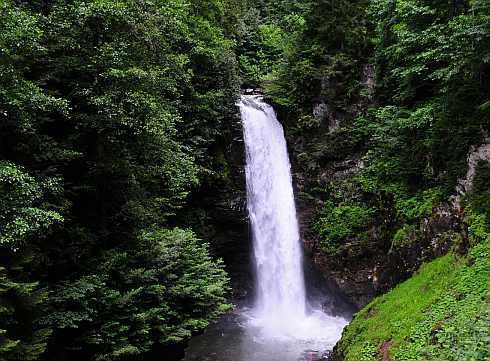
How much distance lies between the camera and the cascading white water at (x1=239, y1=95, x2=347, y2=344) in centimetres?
1656

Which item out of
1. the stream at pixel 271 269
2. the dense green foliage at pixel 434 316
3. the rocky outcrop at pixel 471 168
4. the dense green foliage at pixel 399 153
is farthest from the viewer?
the stream at pixel 271 269

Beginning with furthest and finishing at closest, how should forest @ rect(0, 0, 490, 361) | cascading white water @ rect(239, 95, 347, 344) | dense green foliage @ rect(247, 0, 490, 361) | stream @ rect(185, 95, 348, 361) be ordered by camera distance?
1. cascading white water @ rect(239, 95, 347, 344)
2. stream @ rect(185, 95, 348, 361)
3. dense green foliage @ rect(247, 0, 490, 361)
4. forest @ rect(0, 0, 490, 361)

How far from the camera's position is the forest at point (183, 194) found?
752 centimetres

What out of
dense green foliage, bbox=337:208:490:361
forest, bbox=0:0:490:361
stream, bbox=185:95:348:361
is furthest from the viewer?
stream, bbox=185:95:348:361

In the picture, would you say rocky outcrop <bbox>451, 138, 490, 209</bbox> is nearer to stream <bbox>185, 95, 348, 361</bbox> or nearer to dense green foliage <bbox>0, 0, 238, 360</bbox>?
stream <bbox>185, 95, 348, 361</bbox>

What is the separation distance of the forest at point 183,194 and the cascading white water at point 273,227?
0.61 metres

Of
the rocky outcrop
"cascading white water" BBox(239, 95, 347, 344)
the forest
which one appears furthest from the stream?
the rocky outcrop

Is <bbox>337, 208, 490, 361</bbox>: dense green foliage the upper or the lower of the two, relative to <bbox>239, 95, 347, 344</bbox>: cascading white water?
lower

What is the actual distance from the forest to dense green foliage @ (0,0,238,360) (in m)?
0.04

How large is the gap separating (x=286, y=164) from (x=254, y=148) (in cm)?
156

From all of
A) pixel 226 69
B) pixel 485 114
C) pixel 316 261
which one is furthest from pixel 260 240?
pixel 485 114

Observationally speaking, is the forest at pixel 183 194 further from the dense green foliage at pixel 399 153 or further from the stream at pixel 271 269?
the stream at pixel 271 269

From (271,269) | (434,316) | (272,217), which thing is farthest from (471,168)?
(271,269)

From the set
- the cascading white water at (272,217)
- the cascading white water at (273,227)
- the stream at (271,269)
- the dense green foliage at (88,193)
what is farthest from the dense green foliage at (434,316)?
the cascading white water at (272,217)
